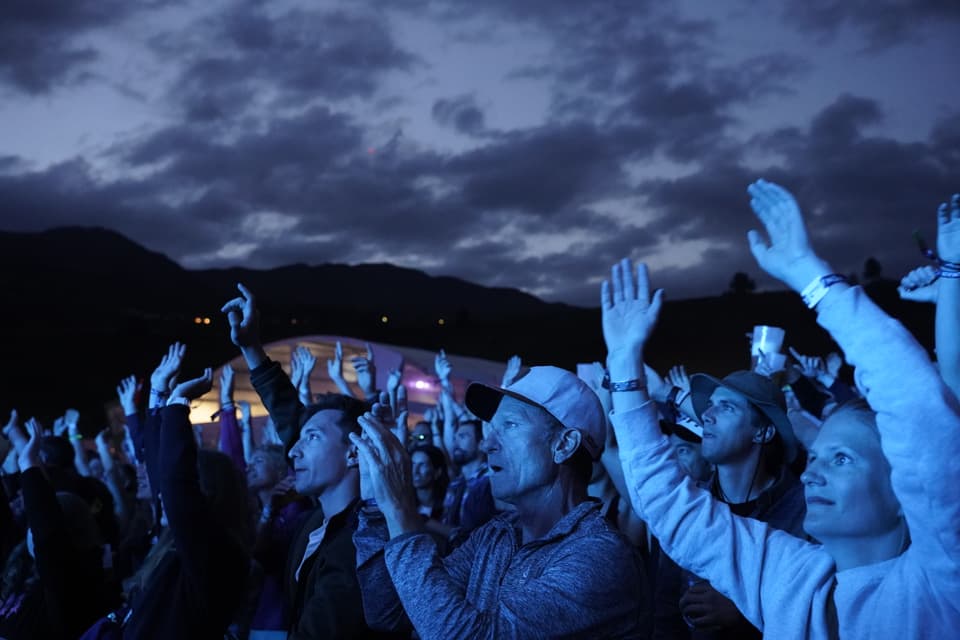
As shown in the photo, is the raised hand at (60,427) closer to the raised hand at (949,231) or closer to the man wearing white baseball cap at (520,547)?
the man wearing white baseball cap at (520,547)

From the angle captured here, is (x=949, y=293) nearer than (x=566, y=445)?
Yes

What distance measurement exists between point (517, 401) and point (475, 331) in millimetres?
40474

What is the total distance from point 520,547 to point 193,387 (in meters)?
1.74

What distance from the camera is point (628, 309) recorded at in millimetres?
2043

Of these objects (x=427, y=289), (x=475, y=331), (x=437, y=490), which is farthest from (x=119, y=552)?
(x=427, y=289)

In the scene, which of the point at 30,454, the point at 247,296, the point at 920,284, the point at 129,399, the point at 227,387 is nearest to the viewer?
the point at 920,284

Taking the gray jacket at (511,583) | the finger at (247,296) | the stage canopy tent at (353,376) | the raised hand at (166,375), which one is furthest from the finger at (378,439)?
the stage canopy tent at (353,376)

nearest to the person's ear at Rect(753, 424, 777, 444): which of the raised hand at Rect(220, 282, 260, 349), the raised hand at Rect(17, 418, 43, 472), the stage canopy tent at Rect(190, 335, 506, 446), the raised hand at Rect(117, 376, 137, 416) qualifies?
the raised hand at Rect(220, 282, 260, 349)

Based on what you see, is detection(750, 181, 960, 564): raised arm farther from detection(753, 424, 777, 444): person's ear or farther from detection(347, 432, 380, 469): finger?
detection(753, 424, 777, 444): person's ear

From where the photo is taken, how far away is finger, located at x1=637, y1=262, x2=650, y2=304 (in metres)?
2.05

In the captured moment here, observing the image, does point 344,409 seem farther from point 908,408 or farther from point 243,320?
point 908,408

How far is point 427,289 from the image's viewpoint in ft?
601

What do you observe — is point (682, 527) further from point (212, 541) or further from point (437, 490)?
point (437, 490)

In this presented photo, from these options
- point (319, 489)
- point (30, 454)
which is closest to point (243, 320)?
point (319, 489)
